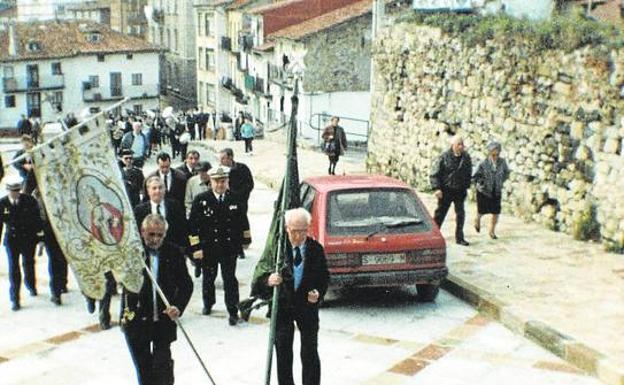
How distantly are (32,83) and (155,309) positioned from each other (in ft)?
211

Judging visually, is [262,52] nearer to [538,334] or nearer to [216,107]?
[216,107]

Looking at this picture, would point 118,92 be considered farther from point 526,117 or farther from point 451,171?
point 451,171

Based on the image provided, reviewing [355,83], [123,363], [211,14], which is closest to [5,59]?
[211,14]

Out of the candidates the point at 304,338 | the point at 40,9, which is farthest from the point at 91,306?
the point at 40,9

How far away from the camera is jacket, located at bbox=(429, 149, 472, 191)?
12.4 metres

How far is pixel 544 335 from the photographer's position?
28.2 ft

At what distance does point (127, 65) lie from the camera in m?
70.6

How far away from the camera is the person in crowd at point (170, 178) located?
11156mm

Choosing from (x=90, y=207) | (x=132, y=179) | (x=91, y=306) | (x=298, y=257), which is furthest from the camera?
(x=132, y=179)

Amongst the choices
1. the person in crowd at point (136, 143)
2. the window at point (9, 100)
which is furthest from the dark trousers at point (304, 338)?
the window at point (9, 100)

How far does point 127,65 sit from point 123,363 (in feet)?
212

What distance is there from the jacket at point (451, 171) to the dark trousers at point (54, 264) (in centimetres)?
525

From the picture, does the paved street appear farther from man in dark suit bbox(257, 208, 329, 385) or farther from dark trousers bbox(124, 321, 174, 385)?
dark trousers bbox(124, 321, 174, 385)

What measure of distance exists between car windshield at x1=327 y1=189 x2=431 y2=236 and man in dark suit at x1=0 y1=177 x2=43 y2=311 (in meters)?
3.56
